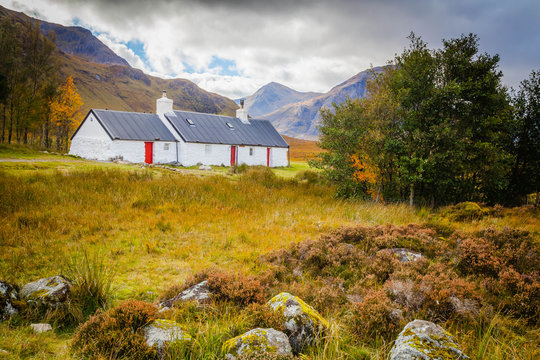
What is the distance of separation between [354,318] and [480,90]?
60.7 feet

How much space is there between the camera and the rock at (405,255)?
6.75 metres

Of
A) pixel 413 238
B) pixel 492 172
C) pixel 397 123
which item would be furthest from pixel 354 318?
pixel 492 172

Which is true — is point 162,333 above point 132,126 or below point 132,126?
below

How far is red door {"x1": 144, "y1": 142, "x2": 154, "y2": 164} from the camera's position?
33.9m

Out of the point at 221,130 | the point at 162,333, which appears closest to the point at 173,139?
the point at 221,130

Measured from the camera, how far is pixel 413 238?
7922 mm

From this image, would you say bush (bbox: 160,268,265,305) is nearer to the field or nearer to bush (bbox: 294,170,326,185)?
the field

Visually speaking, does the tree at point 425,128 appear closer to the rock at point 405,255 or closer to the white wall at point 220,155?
the rock at point 405,255

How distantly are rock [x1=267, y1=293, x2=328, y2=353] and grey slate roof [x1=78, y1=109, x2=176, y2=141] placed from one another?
32.7 meters

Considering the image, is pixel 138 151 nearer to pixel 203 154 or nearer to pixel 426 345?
pixel 203 154

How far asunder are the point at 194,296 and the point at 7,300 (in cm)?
260

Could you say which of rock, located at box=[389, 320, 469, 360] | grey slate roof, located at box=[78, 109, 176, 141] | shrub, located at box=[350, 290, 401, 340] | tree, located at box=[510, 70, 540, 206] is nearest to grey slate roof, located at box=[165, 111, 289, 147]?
grey slate roof, located at box=[78, 109, 176, 141]

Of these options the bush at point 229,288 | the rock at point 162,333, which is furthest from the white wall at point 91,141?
the rock at point 162,333

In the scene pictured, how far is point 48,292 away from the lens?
449 centimetres
